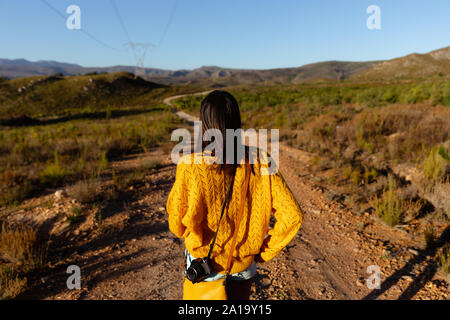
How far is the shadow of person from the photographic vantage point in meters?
2.60

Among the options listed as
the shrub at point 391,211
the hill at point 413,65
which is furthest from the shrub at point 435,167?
the hill at point 413,65

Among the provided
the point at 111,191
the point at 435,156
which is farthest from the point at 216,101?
the point at 435,156

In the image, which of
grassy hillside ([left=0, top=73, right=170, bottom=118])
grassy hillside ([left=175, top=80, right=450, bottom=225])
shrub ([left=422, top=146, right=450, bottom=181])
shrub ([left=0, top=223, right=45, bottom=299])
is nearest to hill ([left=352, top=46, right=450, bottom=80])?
grassy hillside ([left=0, top=73, right=170, bottom=118])

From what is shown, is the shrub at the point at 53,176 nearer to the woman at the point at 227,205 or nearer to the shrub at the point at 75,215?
the shrub at the point at 75,215

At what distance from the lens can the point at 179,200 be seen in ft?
4.22

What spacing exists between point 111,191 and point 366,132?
25.6 ft

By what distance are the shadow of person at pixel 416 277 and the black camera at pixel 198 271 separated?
7.61ft

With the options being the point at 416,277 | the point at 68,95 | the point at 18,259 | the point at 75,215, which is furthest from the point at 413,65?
the point at 18,259

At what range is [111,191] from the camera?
487 centimetres

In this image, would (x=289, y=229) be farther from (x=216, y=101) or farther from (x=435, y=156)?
(x=435, y=156)

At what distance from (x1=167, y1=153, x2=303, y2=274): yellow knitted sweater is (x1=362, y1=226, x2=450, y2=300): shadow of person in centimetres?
212

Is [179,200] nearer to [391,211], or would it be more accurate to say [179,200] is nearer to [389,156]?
[391,211]

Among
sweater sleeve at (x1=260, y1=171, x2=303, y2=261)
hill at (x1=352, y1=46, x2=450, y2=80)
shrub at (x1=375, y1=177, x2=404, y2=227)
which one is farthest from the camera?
hill at (x1=352, y1=46, x2=450, y2=80)

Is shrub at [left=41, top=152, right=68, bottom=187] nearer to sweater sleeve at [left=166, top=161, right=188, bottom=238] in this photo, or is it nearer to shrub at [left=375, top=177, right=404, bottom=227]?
sweater sleeve at [left=166, top=161, right=188, bottom=238]
